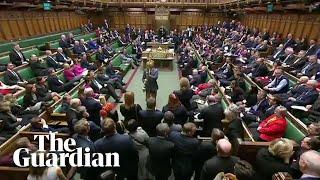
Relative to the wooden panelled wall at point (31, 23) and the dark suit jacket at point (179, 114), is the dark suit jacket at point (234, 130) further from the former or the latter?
the wooden panelled wall at point (31, 23)

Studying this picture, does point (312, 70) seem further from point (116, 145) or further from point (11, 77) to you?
point (11, 77)

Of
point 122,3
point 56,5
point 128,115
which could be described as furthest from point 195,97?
point 122,3

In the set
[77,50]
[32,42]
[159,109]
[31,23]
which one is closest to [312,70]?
[159,109]

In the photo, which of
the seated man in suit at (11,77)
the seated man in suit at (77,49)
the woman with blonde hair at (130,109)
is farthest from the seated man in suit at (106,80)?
the woman with blonde hair at (130,109)

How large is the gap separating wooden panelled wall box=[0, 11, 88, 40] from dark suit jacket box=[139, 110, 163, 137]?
8.79 m

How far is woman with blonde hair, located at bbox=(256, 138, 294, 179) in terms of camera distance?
9.68 ft

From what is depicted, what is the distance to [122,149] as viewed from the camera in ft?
11.4

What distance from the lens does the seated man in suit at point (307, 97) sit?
5734mm

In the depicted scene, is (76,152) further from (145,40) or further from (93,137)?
(145,40)

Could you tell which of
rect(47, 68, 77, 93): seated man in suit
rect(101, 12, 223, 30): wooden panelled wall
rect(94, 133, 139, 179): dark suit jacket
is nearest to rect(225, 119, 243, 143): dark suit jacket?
rect(94, 133, 139, 179): dark suit jacket

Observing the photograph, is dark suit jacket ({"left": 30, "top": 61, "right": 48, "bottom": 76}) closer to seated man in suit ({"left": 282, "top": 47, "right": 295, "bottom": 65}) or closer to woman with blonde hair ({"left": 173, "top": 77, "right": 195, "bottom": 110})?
woman with blonde hair ({"left": 173, "top": 77, "right": 195, "bottom": 110})

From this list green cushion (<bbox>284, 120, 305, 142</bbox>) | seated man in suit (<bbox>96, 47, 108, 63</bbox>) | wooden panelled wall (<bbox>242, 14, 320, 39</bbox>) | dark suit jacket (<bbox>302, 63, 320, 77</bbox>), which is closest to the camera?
green cushion (<bbox>284, 120, 305, 142</bbox>)

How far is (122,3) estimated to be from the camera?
74.4 feet

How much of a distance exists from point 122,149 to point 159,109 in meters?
4.38
